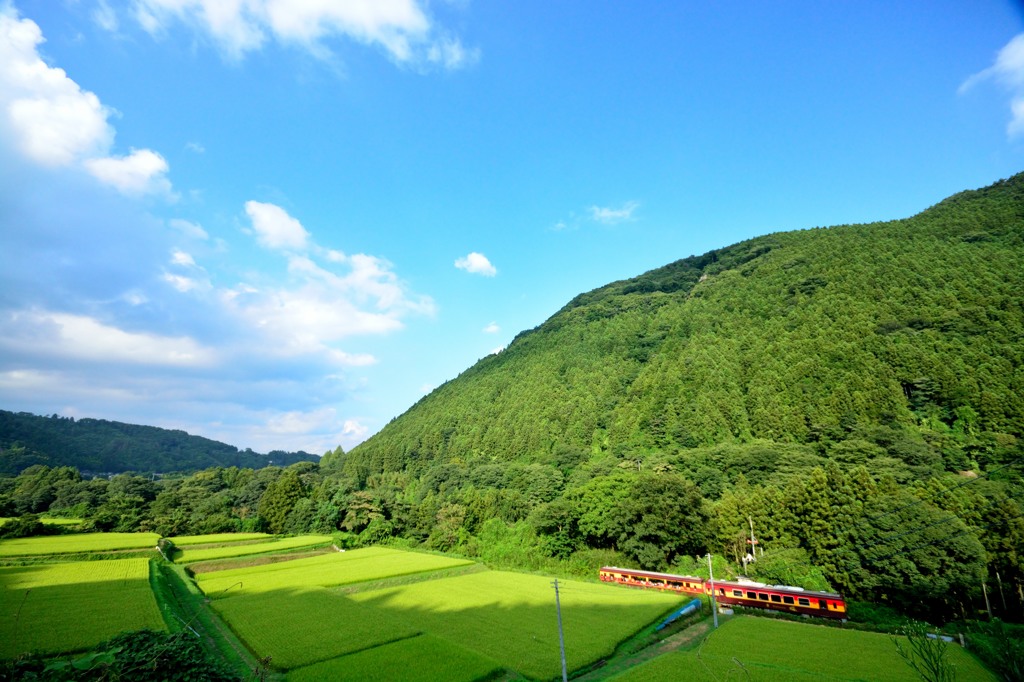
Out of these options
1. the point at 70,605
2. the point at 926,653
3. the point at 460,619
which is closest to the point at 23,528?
the point at 70,605

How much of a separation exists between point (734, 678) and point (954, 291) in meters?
70.0

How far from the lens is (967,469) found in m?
39.4

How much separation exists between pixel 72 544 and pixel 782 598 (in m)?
50.4

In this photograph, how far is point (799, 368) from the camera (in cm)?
6219

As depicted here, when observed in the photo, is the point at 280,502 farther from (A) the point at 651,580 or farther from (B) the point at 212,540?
(A) the point at 651,580

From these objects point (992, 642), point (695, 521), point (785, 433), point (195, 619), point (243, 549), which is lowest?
point (243, 549)

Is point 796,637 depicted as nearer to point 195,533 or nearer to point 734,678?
point 734,678

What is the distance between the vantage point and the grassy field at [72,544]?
107 feet

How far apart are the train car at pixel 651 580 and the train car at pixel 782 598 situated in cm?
205

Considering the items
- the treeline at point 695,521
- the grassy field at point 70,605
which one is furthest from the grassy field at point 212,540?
the grassy field at point 70,605

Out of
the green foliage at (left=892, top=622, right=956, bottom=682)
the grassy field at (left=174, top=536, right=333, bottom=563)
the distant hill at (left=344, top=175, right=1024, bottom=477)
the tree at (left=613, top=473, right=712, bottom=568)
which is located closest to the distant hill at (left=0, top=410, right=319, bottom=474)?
the distant hill at (left=344, top=175, right=1024, bottom=477)

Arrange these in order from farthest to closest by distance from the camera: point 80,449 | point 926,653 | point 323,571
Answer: point 80,449, point 323,571, point 926,653

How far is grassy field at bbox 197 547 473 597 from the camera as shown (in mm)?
30766

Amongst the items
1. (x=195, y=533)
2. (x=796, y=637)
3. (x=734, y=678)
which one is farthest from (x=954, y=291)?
(x=195, y=533)
